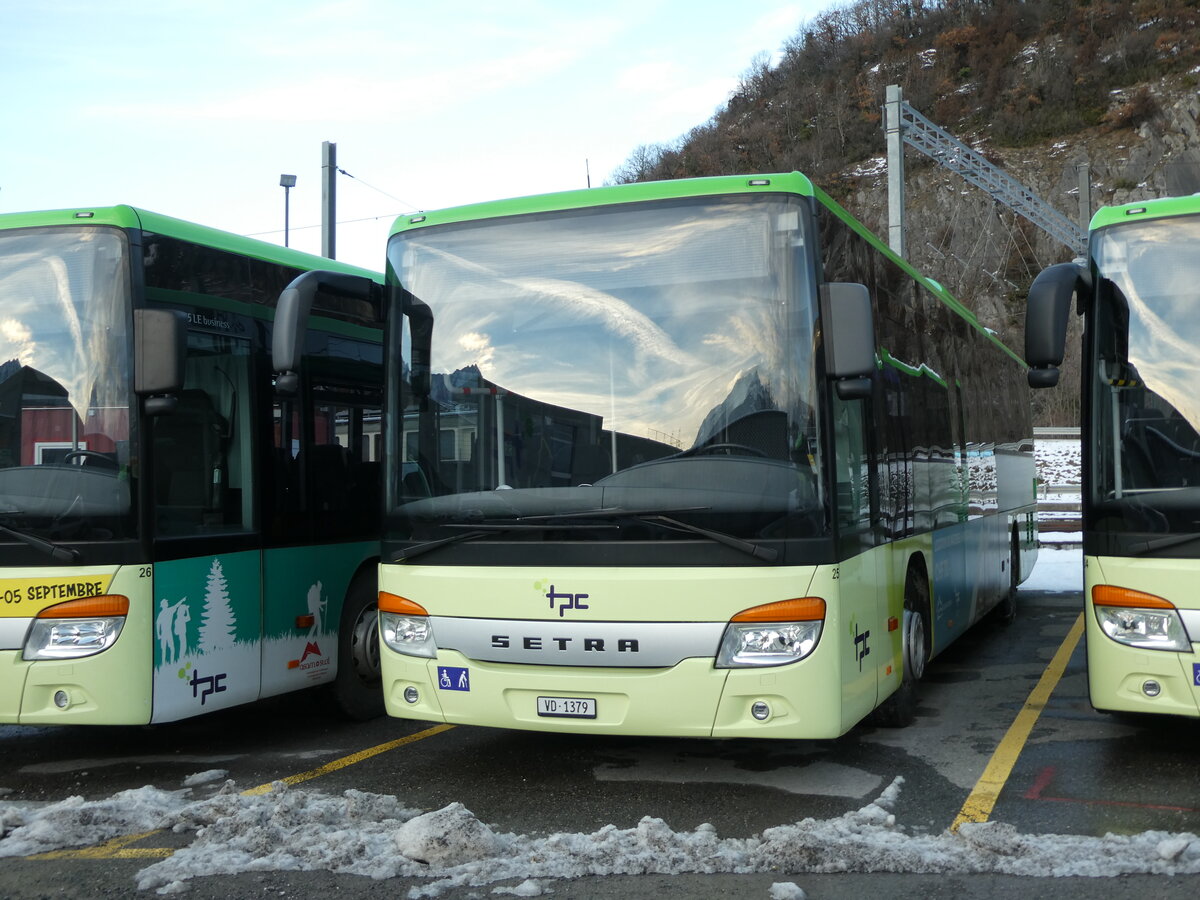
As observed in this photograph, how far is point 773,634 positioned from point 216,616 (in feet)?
10.3

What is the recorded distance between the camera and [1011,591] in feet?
41.5

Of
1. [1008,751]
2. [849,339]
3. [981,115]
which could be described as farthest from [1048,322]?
[981,115]

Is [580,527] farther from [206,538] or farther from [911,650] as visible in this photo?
[911,650]

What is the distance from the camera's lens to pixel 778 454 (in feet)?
18.7

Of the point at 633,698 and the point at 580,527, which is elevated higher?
the point at 580,527

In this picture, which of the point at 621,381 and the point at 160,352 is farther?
the point at 160,352

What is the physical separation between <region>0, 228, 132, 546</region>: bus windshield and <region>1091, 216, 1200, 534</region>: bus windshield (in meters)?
4.94

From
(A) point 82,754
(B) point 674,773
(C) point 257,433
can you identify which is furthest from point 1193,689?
(A) point 82,754

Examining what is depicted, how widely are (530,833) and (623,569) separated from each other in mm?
1230

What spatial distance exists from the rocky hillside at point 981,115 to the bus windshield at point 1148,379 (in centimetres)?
6442

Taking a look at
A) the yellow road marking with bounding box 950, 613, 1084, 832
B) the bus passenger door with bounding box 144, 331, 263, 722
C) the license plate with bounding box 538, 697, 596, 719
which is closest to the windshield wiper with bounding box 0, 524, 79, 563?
the bus passenger door with bounding box 144, 331, 263, 722

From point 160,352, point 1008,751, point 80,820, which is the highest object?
point 160,352

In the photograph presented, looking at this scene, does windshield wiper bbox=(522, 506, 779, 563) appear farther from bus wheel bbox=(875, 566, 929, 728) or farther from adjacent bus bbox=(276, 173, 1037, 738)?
bus wheel bbox=(875, 566, 929, 728)

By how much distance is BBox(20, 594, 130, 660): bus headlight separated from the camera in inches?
249
